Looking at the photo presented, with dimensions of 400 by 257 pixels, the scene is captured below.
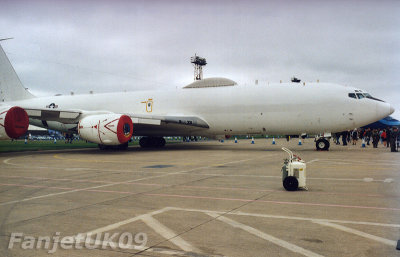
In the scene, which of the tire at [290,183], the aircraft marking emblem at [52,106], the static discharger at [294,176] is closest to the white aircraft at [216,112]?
the aircraft marking emblem at [52,106]

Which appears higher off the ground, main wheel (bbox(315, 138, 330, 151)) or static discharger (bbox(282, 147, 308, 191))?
main wheel (bbox(315, 138, 330, 151))

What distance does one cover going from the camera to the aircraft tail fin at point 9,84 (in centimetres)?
2609

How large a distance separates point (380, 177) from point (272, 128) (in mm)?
12190

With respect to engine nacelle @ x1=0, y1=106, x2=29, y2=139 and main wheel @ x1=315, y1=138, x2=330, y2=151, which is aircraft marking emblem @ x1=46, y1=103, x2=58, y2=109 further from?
main wheel @ x1=315, y1=138, x2=330, y2=151

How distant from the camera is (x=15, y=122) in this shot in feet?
61.7

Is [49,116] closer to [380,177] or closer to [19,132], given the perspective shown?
[19,132]

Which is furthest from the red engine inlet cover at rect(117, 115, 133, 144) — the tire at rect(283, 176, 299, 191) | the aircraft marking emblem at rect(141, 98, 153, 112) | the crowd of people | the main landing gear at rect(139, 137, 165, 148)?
the crowd of people

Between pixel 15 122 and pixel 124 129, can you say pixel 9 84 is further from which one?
pixel 124 129

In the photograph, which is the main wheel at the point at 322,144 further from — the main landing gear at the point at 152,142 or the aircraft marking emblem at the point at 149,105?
the main landing gear at the point at 152,142

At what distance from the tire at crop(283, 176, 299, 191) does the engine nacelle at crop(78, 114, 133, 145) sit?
14435 mm

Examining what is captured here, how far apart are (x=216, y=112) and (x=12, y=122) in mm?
12562

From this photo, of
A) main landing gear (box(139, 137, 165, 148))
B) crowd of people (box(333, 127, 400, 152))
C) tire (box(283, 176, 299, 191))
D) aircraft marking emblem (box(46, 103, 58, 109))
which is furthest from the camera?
aircraft marking emblem (box(46, 103, 58, 109))

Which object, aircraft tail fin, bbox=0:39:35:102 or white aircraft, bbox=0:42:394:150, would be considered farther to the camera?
aircraft tail fin, bbox=0:39:35:102

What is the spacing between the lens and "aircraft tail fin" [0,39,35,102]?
85.6 ft
